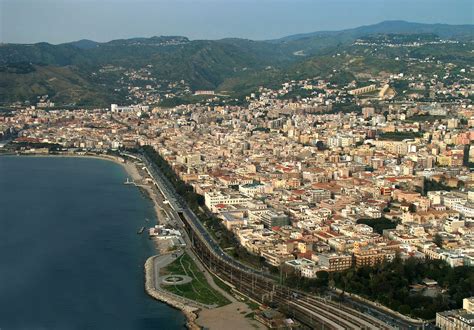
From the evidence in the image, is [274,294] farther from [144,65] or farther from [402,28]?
[402,28]

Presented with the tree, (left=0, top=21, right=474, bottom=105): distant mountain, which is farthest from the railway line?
(left=0, top=21, right=474, bottom=105): distant mountain

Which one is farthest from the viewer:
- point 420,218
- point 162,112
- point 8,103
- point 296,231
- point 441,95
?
point 8,103

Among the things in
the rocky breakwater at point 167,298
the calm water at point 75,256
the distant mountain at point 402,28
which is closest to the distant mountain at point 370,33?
the distant mountain at point 402,28

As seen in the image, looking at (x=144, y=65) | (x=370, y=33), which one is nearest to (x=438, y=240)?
(x=144, y=65)

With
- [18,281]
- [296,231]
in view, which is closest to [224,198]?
[296,231]

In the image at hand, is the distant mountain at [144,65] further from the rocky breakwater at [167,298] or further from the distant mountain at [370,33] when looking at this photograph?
the rocky breakwater at [167,298]

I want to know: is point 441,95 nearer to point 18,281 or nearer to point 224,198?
point 224,198
